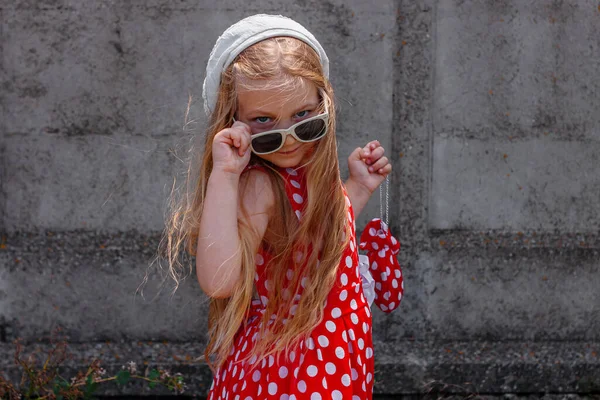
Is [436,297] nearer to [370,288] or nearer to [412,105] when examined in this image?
[412,105]

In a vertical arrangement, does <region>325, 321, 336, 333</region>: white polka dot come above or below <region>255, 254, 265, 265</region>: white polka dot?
below

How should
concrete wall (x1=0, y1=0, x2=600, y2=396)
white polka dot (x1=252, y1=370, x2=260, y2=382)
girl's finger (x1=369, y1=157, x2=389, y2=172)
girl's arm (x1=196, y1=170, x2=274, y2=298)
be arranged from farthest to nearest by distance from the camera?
concrete wall (x1=0, y1=0, x2=600, y2=396)
girl's finger (x1=369, y1=157, x2=389, y2=172)
white polka dot (x1=252, y1=370, x2=260, y2=382)
girl's arm (x1=196, y1=170, x2=274, y2=298)

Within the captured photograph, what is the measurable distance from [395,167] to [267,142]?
1.31m

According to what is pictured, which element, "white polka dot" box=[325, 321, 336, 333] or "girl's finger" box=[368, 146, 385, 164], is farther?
"girl's finger" box=[368, 146, 385, 164]

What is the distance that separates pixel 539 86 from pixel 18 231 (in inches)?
84.8

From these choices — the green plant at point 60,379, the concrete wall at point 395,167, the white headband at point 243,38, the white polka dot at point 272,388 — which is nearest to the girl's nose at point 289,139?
the white headband at point 243,38

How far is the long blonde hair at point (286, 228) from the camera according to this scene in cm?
174

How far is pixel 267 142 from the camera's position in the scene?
67.9 inches

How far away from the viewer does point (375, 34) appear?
9.43 ft

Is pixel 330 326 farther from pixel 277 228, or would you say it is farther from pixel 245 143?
pixel 245 143

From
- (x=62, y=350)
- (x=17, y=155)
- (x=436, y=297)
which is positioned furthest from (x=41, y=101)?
(x=436, y=297)

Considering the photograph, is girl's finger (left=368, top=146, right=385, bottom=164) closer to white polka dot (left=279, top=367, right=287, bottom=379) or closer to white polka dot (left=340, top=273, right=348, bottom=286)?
white polka dot (left=340, top=273, right=348, bottom=286)

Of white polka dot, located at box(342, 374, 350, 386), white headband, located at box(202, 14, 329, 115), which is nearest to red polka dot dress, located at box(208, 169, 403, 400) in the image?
white polka dot, located at box(342, 374, 350, 386)

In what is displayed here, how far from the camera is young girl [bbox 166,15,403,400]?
1702 millimetres
